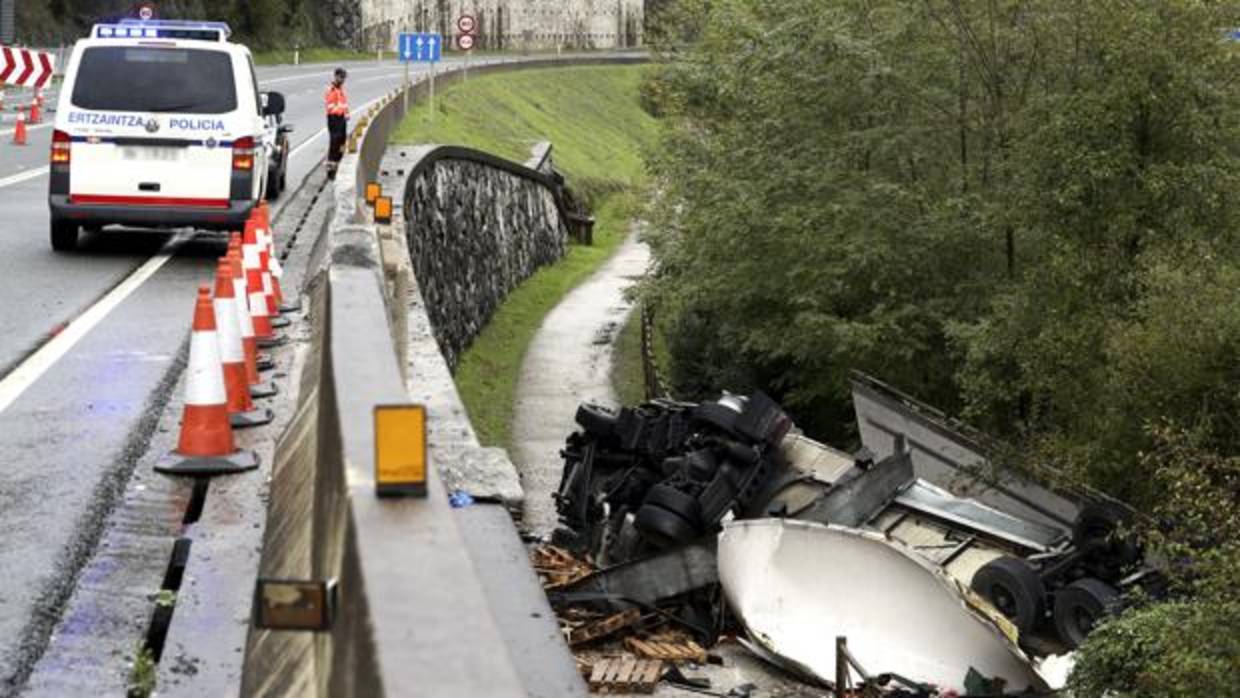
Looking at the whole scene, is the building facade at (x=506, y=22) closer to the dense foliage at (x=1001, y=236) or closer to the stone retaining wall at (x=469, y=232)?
the stone retaining wall at (x=469, y=232)

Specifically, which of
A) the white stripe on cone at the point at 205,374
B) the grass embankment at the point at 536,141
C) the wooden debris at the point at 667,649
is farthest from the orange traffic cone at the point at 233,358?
the grass embankment at the point at 536,141

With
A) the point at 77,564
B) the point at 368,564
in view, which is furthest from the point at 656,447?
the point at 368,564

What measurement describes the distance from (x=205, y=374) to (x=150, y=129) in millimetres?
10256

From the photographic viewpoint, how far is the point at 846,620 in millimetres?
20125

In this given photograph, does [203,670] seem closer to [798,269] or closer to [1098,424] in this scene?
[1098,424]

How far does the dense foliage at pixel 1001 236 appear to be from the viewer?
22.4 m

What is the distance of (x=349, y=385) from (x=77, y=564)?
263cm

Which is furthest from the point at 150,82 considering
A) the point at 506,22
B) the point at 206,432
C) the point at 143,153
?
the point at 506,22

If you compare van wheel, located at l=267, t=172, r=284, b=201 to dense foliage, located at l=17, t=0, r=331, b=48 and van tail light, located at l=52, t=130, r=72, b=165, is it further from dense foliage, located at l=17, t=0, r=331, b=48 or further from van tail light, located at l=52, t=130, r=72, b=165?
dense foliage, located at l=17, t=0, r=331, b=48

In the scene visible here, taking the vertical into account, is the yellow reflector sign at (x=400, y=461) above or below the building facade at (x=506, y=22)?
above

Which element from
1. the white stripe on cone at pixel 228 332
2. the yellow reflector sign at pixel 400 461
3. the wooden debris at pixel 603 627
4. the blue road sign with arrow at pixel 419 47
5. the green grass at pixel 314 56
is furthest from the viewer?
the green grass at pixel 314 56

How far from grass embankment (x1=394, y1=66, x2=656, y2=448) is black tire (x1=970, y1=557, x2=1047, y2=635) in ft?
37.6

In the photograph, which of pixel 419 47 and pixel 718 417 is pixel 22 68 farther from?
pixel 718 417

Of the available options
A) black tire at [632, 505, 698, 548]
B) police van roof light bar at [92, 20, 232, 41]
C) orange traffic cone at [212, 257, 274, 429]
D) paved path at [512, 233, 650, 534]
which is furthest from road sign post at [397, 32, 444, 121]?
orange traffic cone at [212, 257, 274, 429]
